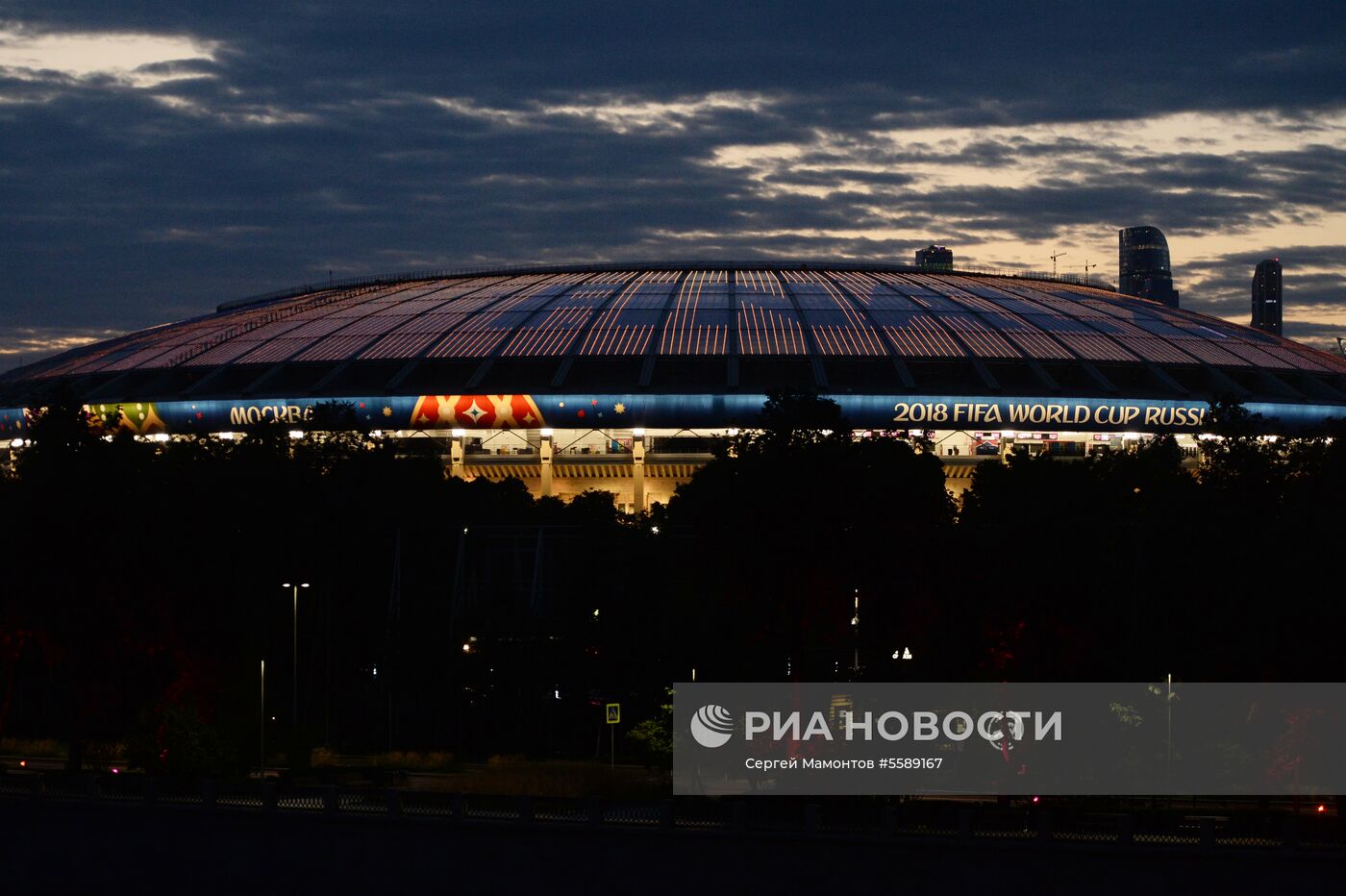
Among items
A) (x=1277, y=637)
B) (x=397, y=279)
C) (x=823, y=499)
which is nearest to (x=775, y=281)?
(x=397, y=279)

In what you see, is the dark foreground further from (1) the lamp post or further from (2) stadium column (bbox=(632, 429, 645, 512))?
(2) stadium column (bbox=(632, 429, 645, 512))

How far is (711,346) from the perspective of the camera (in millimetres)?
90875

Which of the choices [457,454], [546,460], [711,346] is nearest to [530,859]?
[711,346]

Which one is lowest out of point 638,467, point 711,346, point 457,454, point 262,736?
point 262,736

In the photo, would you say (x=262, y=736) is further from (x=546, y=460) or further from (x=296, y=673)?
(x=546, y=460)

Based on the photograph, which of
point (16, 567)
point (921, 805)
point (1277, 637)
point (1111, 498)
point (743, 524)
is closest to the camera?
point (921, 805)

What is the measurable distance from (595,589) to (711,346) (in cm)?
2840

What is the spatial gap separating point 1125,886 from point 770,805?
29.8ft

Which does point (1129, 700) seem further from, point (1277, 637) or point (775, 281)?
point (775, 281)

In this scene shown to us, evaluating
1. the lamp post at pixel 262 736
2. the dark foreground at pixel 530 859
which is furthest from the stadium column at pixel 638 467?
the dark foreground at pixel 530 859

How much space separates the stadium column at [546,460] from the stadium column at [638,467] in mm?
4446

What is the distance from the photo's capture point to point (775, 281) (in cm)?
10675

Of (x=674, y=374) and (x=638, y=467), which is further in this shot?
(x=638, y=467)
